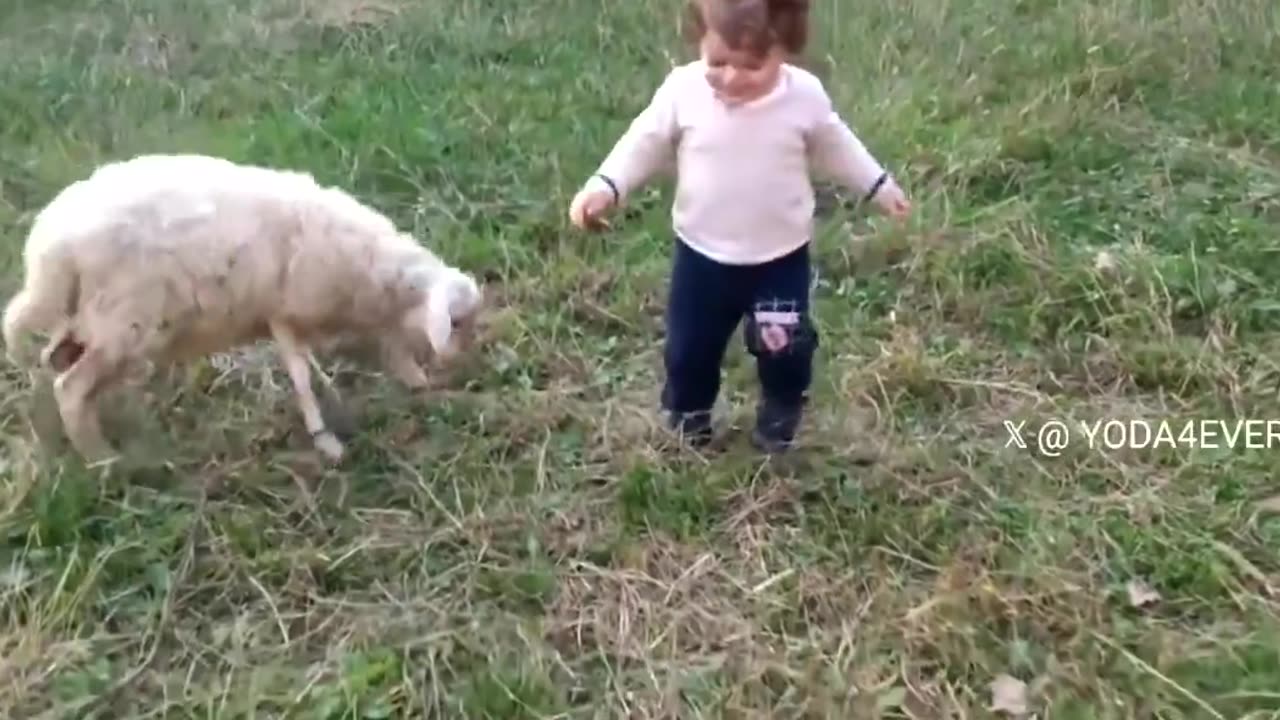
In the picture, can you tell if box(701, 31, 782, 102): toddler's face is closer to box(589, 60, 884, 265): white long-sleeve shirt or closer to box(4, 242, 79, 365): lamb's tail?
box(589, 60, 884, 265): white long-sleeve shirt

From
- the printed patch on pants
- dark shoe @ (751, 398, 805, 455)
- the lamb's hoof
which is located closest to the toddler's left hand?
the printed patch on pants

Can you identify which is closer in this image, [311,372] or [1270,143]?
[311,372]

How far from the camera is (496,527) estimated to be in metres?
3.78

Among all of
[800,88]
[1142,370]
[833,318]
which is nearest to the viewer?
[800,88]

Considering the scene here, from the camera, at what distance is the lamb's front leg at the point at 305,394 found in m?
4.06

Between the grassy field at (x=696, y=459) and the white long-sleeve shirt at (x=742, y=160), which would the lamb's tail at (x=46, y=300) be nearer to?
the grassy field at (x=696, y=459)

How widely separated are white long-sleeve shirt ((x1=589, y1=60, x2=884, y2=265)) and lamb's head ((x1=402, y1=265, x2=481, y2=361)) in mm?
626

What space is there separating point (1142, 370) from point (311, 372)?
2287 millimetres

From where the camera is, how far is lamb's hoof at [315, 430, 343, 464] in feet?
13.3

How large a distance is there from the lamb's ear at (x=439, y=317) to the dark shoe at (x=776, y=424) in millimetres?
818

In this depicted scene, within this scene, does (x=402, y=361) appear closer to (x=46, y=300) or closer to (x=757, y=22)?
(x=46, y=300)

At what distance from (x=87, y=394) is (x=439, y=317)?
2.89 ft

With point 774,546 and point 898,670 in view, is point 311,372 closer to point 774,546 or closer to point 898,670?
point 774,546

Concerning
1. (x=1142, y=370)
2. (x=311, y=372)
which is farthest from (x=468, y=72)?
(x=1142, y=370)
